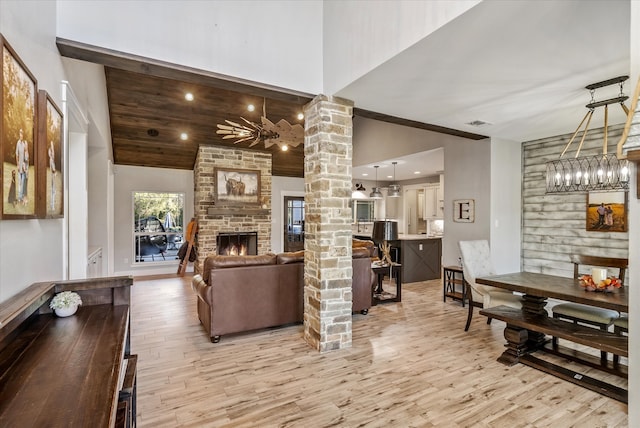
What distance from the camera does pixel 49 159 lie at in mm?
2191

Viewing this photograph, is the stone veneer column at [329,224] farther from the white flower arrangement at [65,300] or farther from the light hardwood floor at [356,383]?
the white flower arrangement at [65,300]

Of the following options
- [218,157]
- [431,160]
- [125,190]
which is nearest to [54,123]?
[218,157]

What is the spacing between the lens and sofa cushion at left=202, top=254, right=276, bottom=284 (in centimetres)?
371

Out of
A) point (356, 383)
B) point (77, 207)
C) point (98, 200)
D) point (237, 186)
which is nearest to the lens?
point (356, 383)

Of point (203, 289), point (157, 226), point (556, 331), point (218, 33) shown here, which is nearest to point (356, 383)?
point (556, 331)

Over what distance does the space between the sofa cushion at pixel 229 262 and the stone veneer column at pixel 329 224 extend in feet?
2.09

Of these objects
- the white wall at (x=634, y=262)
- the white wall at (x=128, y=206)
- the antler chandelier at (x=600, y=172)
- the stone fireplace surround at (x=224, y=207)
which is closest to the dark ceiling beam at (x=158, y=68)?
the white wall at (x=634, y=262)

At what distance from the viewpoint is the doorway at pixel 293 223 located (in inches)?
378

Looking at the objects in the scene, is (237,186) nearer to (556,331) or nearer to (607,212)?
(556,331)

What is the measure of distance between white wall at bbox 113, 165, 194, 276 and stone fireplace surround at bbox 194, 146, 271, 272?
910 millimetres

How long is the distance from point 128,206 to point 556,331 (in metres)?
8.26

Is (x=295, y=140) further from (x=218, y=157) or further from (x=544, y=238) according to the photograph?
Answer: (x=544, y=238)

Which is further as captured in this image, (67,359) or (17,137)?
(17,137)

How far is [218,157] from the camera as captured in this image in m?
7.74
